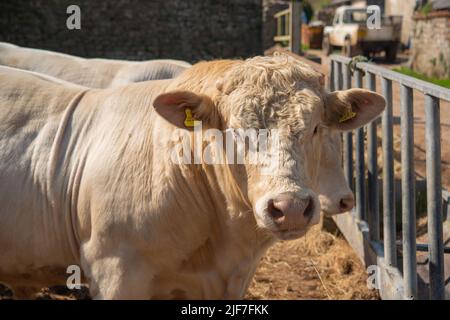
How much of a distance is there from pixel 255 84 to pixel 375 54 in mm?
27661

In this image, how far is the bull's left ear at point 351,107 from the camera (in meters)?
3.69

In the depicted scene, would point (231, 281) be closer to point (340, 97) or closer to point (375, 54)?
point (340, 97)

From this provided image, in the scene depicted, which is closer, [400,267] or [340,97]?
[340,97]

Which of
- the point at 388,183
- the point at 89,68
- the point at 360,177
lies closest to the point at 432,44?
the point at 89,68

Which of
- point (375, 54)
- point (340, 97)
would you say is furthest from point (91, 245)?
point (375, 54)

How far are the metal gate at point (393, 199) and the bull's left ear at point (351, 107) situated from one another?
12.0 inches

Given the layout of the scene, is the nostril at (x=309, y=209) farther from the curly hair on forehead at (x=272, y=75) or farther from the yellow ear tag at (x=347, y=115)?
the yellow ear tag at (x=347, y=115)

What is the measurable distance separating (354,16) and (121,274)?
91.0ft

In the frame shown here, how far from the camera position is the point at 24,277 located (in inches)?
156

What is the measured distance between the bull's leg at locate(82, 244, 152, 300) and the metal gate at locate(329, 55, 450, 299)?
1.56 m

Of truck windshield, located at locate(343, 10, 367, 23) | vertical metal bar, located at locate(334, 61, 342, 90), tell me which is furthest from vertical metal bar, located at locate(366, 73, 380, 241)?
truck windshield, located at locate(343, 10, 367, 23)

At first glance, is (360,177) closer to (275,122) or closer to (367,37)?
(275,122)
